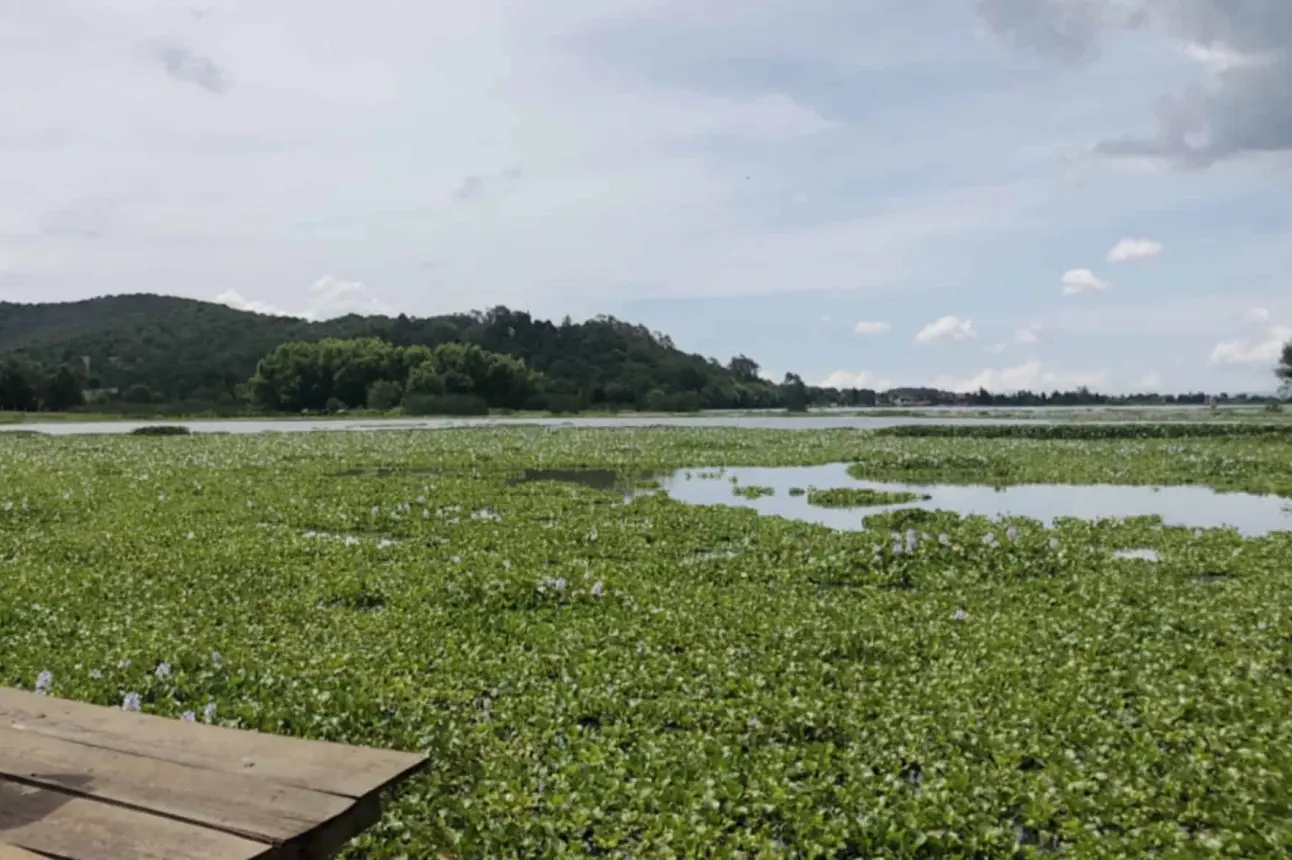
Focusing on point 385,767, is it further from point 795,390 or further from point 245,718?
point 795,390

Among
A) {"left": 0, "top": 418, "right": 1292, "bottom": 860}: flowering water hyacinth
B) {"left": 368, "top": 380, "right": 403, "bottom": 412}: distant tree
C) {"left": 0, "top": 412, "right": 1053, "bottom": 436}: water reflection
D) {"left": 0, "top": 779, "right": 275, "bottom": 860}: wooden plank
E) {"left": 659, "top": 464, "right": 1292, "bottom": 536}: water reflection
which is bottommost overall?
{"left": 0, "top": 418, "right": 1292, "bottom": 860}: flowering water hyacinth

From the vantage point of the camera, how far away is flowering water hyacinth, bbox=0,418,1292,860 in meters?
5.23

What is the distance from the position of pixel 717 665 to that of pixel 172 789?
16.8ft

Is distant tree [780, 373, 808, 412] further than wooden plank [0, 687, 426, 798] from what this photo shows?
Yes

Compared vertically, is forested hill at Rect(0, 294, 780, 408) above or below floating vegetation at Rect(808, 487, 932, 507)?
above

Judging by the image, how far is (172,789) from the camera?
319cm

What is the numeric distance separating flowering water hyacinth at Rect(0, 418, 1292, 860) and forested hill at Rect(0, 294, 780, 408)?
4208 inches

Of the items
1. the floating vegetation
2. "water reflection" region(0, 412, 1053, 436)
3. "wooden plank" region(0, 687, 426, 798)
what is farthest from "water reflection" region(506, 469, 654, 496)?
"water reflection" region(0, 412, 1053, 436)

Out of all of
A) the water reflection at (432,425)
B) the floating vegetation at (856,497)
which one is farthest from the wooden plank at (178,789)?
the water reflection at (432,425)

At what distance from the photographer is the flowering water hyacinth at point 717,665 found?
5.23 m

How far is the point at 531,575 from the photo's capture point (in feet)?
36.4

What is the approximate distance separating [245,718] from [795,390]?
6445 inches

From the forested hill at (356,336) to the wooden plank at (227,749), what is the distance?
4579 inches

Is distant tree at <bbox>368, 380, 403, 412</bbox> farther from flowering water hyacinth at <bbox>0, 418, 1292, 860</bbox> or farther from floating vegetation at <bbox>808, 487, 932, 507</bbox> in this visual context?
flowering water hyacinth at <bbox>0, 418, 1292, 860</bbox>
